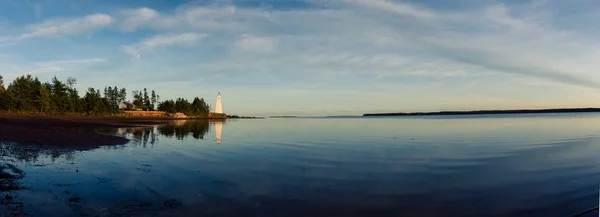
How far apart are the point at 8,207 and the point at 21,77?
122962 mm

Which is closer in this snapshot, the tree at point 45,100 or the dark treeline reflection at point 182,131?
the dark treeline reflection at point 182,131

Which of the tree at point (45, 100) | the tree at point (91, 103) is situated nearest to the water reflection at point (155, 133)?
the tree at point (45, 100)

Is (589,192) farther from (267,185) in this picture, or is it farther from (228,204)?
(228,204)

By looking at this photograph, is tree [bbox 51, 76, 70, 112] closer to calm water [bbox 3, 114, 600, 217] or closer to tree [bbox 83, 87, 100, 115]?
tree [bbox 83, 87, 100, 115]

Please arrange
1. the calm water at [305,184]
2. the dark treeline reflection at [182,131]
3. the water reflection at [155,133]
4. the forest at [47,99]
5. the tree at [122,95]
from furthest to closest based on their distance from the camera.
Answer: the tree at [122,95]
the forest at [47,99]
the dark treeline reflection at [182,131]
the water reflection at [155,133]
the calm water at [305,184]

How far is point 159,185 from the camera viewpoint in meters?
A: 13.5

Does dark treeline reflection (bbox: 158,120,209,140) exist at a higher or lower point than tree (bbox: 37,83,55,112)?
lower

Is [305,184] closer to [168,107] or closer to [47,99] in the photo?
[47,99]

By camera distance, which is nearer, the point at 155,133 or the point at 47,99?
the point at 155,133

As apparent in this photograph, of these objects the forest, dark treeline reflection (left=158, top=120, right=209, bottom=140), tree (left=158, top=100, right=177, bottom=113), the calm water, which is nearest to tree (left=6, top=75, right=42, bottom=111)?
the forest

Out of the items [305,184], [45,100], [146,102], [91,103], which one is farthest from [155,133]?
[146,102]

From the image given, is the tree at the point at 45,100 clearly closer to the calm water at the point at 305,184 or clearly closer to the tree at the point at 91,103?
the tree at the point at 91,103

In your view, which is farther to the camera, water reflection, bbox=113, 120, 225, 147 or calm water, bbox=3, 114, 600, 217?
water reflection, bbox=113, 120, 225, 147

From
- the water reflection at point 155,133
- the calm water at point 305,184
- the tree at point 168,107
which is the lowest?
the calm water at point 305,184
